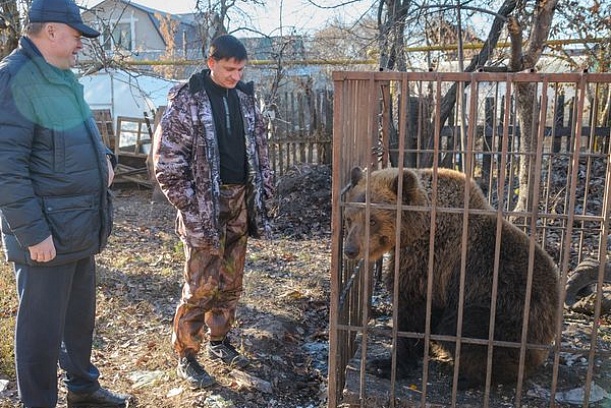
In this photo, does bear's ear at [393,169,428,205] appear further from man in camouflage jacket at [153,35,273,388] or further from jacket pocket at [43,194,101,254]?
jacket pocket at [43,194,101,254]

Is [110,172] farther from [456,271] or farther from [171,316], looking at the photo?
[456,271]

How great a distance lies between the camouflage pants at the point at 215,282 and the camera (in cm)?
413

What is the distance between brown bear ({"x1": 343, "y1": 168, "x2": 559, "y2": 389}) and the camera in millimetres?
3818

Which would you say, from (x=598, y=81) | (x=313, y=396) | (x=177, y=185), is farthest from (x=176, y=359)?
(x=598, y=81)

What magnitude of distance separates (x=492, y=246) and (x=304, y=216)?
6.33m

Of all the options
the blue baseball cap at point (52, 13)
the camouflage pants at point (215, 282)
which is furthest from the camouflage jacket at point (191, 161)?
the blue baseball cap at point (52, 13)

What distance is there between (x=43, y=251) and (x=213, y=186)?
3.92ft

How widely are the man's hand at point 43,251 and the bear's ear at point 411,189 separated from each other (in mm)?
2061

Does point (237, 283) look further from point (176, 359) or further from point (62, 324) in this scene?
point (62, 324)

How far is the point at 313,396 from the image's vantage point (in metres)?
4.55

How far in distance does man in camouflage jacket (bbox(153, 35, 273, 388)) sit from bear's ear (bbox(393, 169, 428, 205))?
1.11m

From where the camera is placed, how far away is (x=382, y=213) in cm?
395

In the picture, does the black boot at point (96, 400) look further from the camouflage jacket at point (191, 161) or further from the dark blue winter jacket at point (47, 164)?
the camouflage jacket at point (191, 161)

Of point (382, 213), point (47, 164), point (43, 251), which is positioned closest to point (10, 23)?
point (47, 164)
